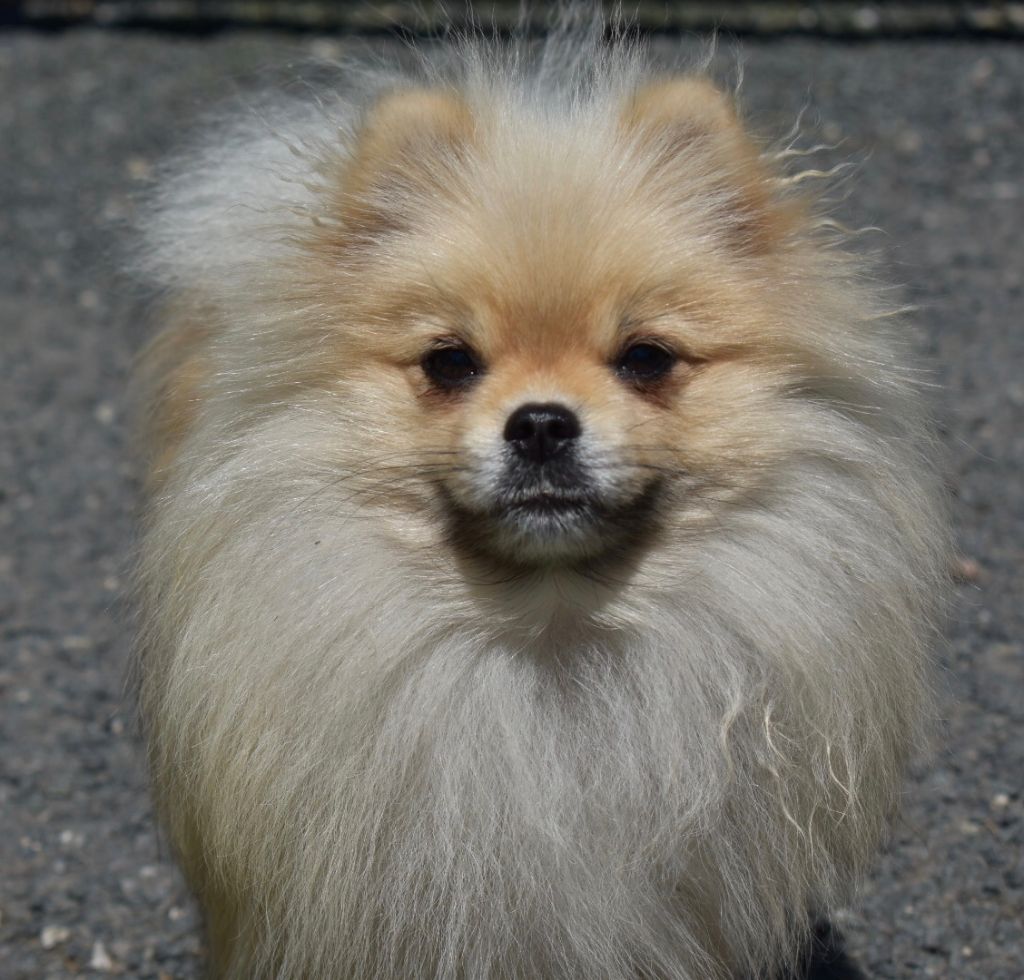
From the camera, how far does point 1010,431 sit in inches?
213

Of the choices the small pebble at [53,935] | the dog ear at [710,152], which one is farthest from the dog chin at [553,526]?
the small pebble at [53,935]

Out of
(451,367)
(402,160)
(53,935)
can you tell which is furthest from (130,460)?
(451,367)

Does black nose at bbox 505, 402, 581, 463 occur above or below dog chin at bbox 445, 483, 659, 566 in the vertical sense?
above

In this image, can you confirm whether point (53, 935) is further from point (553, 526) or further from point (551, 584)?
point (553, 526)

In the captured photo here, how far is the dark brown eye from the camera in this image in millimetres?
2570

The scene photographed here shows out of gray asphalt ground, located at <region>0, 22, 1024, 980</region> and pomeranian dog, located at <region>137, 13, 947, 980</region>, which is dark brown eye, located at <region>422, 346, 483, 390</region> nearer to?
pomeranian dog, located at <region>137, 13, 947, 980</region>

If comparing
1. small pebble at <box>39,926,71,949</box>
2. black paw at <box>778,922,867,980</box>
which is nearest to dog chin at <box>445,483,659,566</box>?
black paw at <box>778,922,867,980</box>

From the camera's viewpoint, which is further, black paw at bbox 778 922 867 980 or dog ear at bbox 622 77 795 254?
black paw at bbox 778 922 867 980

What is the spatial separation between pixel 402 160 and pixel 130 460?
2796mm

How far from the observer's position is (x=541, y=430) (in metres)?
2.38

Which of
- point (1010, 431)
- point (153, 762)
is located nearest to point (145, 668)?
point (153, 762)

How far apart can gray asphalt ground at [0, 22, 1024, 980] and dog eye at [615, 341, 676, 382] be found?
108cm

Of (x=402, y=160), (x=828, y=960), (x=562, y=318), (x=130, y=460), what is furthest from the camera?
(x=130, y=460)

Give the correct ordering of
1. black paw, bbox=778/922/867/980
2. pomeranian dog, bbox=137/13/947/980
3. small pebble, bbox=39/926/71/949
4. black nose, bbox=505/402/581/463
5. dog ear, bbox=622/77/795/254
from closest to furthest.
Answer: black nose, bbox=505/402/581/463, pomeranian dog, bbox=137/13/947/980, dog ear, bbox=622/77/795/254, black paw, bbox=778/922/867/980, small pebble, bbox=39/926/71/949
